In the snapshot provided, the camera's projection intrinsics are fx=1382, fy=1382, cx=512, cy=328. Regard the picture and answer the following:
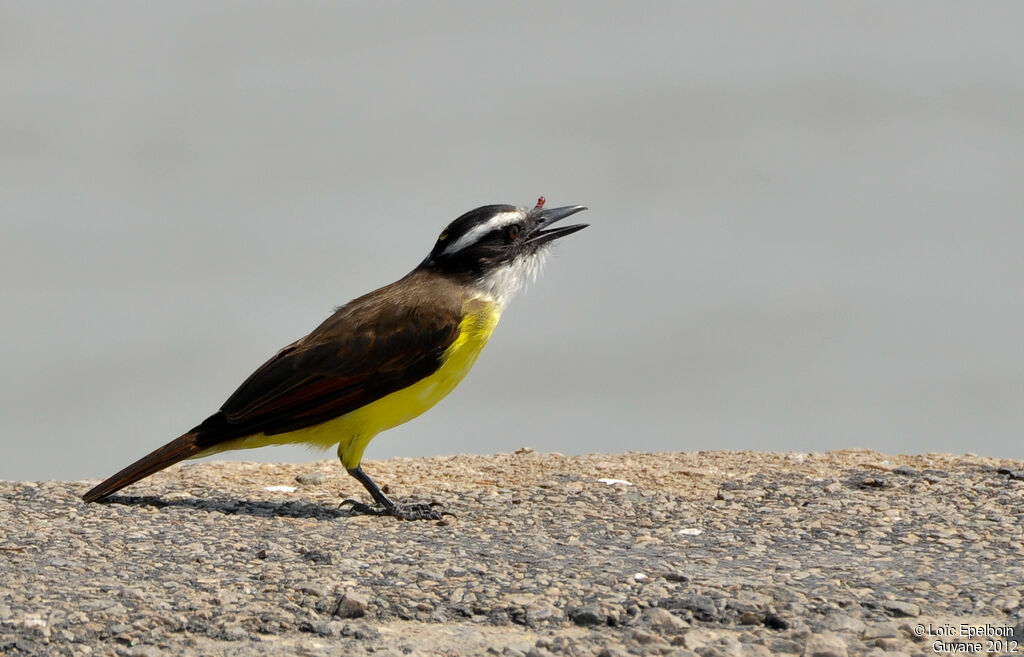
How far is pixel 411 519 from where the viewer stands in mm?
9164

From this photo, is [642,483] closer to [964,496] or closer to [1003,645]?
[964,496]

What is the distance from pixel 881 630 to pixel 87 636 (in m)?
3.77

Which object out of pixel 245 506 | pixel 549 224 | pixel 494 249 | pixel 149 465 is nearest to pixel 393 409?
pixel 245 506

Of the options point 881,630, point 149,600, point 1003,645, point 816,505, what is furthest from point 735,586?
point 149,600

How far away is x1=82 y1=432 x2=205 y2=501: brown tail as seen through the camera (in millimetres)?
9391

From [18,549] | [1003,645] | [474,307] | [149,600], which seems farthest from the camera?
[474,307]

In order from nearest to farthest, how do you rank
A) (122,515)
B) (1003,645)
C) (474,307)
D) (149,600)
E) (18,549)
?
1. (1003,645)
2. (149,600)
3. (18,549)
4. (122,515)
5. (474,307)

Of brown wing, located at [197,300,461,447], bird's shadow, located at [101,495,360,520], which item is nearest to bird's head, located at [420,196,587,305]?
brown wing, located at [197,300,461,447]

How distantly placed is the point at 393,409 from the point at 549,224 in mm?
2030

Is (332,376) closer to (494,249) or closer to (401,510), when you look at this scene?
(401,510)

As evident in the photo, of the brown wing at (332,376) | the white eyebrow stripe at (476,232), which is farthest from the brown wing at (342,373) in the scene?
the white eyebrow stripe at (476,232)

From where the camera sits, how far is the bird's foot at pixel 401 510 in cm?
920

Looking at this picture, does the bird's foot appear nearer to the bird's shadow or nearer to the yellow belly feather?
the bird's shadow

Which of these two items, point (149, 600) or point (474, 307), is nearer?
point (149, 600)
